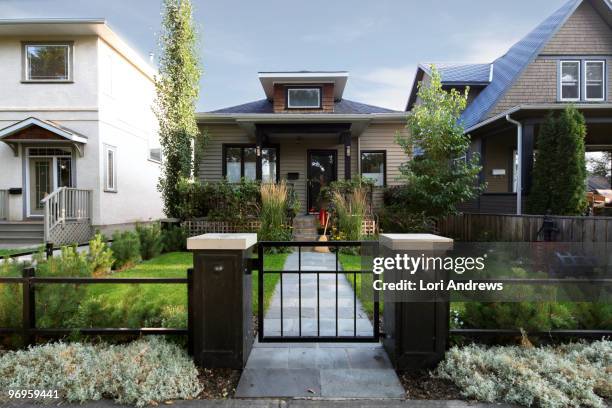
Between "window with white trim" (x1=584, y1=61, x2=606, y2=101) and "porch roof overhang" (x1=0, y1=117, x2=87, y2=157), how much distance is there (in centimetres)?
1681

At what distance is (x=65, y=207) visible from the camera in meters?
10.0

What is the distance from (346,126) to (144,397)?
9.99 m

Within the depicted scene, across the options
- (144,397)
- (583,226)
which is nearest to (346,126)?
(583,226)

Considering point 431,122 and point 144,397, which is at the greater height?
point 431,122

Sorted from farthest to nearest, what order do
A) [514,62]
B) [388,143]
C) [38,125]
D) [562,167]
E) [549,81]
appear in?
[514,62], [388,143], [549,81], [38,125], [562,167]

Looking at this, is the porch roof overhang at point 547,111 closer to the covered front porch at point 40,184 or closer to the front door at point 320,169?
the front door at point 320,169

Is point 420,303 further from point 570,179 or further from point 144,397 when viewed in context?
point 570,179

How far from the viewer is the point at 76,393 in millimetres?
2443

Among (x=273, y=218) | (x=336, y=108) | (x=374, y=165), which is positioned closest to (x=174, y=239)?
(x=273, y=218)

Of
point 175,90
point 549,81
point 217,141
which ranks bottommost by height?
point 217,141

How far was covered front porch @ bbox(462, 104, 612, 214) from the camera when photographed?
9.82 metres

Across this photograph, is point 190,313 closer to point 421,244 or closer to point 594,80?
point 421,244

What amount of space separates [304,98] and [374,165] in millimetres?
3526

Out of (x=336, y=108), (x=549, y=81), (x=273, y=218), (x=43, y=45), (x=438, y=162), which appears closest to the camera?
(x=273, y=218)
